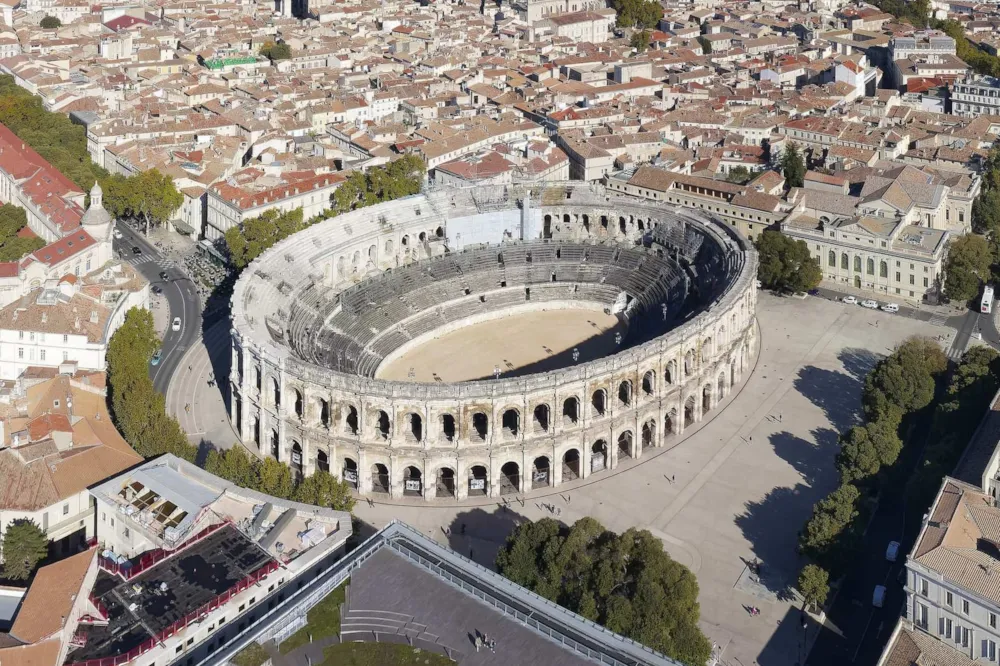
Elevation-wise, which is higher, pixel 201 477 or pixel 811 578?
pixel 201 477

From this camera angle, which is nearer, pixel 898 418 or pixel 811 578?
pixel 811 578

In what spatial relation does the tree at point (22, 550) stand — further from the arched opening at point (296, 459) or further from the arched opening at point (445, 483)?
the arched opening at point (445, 483)

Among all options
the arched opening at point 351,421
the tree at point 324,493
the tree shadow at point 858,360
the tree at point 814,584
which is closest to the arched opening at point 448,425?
the arched opening at point 351,421

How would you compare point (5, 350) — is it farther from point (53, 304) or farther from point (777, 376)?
point (777, 376)

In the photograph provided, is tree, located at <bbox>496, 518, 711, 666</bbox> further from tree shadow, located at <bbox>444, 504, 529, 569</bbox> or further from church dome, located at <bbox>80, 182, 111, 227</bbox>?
church dome, located at <bbox>80, 182, 111, 227</bbox>

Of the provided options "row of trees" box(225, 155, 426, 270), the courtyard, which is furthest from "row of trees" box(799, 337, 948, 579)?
"row of trees" box(225, 155, 426, 270)

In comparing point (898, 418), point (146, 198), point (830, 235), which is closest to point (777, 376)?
point (898, 418)
